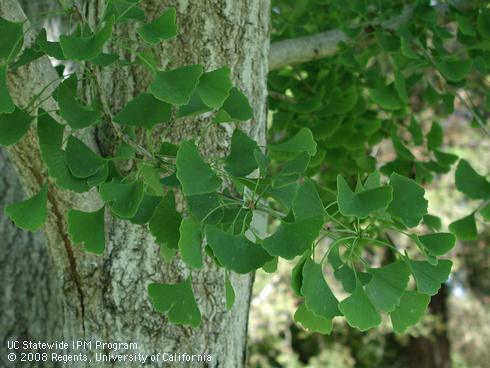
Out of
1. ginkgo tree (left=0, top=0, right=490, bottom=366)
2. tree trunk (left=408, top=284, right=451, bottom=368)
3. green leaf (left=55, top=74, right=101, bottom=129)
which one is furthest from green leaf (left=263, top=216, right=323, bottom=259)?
tree trunk (left=408, top=284, right=451, bottom=368)

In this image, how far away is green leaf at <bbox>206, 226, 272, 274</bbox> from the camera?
872mm

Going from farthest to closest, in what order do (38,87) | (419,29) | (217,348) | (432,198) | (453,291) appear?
1. (453,291)
2. (432,198)
3. (419,29)
4. (217,348)
5. (38,87)

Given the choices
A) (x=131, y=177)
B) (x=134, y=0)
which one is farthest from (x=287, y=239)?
(x=134, y=0)

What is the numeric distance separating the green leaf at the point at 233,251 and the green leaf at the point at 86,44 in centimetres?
28

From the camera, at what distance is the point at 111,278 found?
1.32m

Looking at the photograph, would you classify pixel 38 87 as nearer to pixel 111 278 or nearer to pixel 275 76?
pixel 111 278

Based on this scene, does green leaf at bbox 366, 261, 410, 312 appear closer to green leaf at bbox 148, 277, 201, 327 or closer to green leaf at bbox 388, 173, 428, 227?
green leaf at bbox 388, 173, 428, 227

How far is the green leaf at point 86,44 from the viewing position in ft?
2.89

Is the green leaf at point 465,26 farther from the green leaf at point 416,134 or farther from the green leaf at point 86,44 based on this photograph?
the green leaf at point 86,44

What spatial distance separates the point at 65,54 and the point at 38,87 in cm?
38

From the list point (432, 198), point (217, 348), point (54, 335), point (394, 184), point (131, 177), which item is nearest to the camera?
point (394, 184)

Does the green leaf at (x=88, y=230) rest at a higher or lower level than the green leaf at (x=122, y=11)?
lower

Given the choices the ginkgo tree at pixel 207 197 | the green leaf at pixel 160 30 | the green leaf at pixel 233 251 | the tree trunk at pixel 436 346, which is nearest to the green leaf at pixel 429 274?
the ginkgo tree at pixel 207 197

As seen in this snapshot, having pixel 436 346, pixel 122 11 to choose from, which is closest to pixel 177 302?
pixel 122 11
